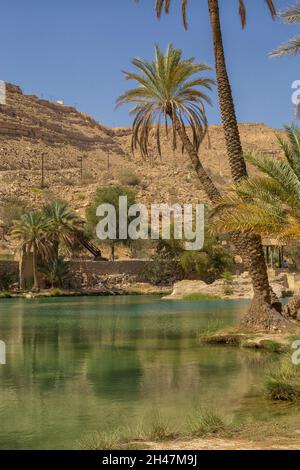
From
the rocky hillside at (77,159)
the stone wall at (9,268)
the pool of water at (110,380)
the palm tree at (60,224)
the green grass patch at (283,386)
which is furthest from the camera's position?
the rocky hillside at (77,159)

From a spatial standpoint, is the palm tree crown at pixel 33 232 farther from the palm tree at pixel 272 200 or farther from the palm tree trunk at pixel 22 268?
the palm tree at pixel 272 200

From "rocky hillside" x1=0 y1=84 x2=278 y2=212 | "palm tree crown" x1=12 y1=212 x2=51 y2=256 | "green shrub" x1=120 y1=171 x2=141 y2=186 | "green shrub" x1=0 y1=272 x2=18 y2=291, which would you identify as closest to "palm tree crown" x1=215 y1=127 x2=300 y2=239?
"palm tree crown" x1=12 y1=212 x2=51 y2=256

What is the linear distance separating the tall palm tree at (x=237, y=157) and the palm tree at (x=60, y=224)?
2913 cm

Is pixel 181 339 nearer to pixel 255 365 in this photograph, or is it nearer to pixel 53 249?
pixel 255 365

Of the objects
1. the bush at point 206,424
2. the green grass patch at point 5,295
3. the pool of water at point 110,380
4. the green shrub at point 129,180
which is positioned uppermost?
the green shrub at point 129,180

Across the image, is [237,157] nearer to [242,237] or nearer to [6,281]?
[242,237]

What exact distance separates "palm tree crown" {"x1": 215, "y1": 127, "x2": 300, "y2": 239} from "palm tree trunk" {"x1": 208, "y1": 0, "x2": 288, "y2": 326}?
163 inches

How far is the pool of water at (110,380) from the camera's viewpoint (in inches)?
357

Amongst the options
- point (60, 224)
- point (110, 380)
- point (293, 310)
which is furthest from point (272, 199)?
point (60, 224)

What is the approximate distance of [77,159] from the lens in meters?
112

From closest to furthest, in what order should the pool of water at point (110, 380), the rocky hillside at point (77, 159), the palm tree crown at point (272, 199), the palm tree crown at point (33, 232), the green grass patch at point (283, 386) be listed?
1. the pool of water at point (110, 380)
2. the green grass patch at point (283, 386)
3. the palm tree crown at point (272, 199)
4. the palm tree crown at point (33, 232)
5. the rocky hillside at point (77, 159)

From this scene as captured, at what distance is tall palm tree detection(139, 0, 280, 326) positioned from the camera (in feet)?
58.0

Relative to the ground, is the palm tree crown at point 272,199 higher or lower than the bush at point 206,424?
higher

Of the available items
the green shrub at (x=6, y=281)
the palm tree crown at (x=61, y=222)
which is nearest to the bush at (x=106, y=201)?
the palm tree crown at (x=61, y=222)
